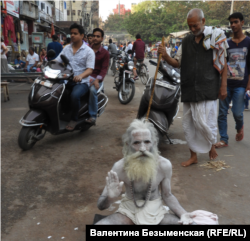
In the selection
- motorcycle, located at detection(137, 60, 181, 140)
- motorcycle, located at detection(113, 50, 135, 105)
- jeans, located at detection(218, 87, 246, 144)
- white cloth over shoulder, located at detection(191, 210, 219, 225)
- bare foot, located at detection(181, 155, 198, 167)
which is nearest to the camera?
white cloth over shoulder, located at detection(191, 210, 219, 225)

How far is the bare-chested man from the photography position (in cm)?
208

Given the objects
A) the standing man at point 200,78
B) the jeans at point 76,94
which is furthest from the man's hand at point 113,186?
the jeans at point 76,94

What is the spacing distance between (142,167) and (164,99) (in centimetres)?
248

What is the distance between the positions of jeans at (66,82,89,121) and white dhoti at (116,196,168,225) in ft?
9.25

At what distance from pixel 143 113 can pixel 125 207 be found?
263 centimetres

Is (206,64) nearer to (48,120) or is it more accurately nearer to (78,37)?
(78,37)

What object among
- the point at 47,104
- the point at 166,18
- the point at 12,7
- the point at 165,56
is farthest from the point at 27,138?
the point at 166,18

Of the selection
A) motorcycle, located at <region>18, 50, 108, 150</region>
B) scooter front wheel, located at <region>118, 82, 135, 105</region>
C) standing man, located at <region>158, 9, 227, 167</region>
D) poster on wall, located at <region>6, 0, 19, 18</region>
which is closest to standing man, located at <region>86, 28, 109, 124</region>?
motorcycle, located at <region>18, 50, 108, 150</region>

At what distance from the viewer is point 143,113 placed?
4.72m

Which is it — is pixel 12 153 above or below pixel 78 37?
below

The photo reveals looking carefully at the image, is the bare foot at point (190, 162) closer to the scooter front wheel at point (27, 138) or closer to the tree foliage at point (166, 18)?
the scooter front wheel at point (27, 138)

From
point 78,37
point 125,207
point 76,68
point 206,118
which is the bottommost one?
point 125,207

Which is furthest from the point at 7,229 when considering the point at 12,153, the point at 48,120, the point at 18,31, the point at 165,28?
the point at 165,28

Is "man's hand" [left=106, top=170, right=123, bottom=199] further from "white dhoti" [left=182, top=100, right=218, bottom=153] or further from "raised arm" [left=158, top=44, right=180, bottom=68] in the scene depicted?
"white dhoti" [left=182, top=100, right=218, bottom=153]
